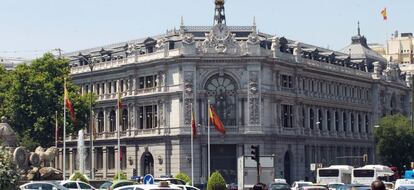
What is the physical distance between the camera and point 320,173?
271 ft

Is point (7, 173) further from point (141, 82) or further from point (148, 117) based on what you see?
point (141, 82)

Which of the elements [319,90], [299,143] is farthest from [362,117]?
[299,143]

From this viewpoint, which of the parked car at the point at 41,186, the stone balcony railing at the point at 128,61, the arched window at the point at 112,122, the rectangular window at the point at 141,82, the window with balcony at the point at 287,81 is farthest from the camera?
the arched window at the point at 112,122

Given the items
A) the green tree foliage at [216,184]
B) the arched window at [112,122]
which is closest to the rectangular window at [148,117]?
the arched window at [112,122]

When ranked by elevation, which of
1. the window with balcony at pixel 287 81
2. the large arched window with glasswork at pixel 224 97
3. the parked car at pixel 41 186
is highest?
the window with balcony at pixel 287 81

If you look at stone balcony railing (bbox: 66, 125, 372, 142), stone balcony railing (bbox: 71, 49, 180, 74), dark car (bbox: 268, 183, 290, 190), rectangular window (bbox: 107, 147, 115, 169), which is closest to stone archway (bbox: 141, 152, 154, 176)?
stone balcony railing (bbox: 66, 125, 372, 142)

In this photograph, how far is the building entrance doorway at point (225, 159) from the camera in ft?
325

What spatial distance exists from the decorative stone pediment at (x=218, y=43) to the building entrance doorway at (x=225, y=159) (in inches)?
380

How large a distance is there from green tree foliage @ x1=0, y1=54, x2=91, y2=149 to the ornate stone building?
6897 millimetres

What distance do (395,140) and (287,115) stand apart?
49.2ft

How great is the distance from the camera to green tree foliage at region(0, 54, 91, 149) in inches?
3900

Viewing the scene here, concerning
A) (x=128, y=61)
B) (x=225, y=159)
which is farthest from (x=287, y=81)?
(x=128, y=61)

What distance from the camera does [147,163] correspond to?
340 ft

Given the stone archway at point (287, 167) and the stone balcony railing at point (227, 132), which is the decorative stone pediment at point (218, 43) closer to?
the stone balcony railing at point (227, 132)
